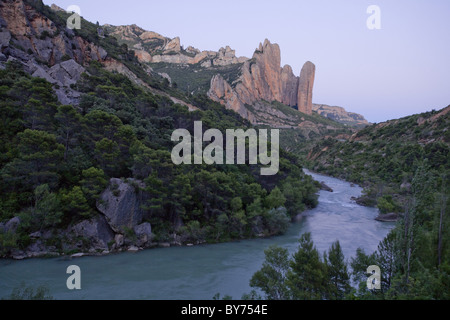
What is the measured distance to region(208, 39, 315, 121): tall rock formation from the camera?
82.0 metres

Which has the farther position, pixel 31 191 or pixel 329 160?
pixel 329 160

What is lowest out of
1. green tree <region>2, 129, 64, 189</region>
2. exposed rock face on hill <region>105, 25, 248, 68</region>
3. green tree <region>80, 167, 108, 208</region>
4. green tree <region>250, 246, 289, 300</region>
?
green tree <region>250, 246, 289, 300</region>

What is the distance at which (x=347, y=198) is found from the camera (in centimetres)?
3841

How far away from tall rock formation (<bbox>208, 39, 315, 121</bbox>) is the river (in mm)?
62442

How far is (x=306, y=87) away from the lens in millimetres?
132375

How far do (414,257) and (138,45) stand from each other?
11886cm

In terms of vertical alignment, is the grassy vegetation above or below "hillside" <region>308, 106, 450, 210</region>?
above

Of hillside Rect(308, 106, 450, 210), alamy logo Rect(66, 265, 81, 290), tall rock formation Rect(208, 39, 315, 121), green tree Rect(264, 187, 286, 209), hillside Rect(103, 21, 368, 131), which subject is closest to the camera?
alamy logo Rect(66, 265, 81, 290)

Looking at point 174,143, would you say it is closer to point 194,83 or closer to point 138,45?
point 194,83

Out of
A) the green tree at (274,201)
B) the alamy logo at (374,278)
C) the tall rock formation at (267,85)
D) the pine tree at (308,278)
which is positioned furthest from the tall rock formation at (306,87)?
the pine tree at (308,278)

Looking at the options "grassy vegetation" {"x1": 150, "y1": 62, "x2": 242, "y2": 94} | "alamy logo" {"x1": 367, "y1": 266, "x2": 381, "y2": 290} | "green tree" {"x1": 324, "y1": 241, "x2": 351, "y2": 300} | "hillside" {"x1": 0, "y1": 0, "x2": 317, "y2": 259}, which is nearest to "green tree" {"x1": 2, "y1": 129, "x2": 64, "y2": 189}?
"hillside" {"x1": 0, "y1": 0, "x2": 317, "y2": 259}

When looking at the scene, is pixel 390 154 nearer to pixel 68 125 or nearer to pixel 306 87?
pixel 68 125

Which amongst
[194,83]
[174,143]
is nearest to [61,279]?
[174,143]

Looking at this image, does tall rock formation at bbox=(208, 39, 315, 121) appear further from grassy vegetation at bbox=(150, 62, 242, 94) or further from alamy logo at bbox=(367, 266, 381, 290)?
alamy logo at bbox=(367, 266, 381, 290)
